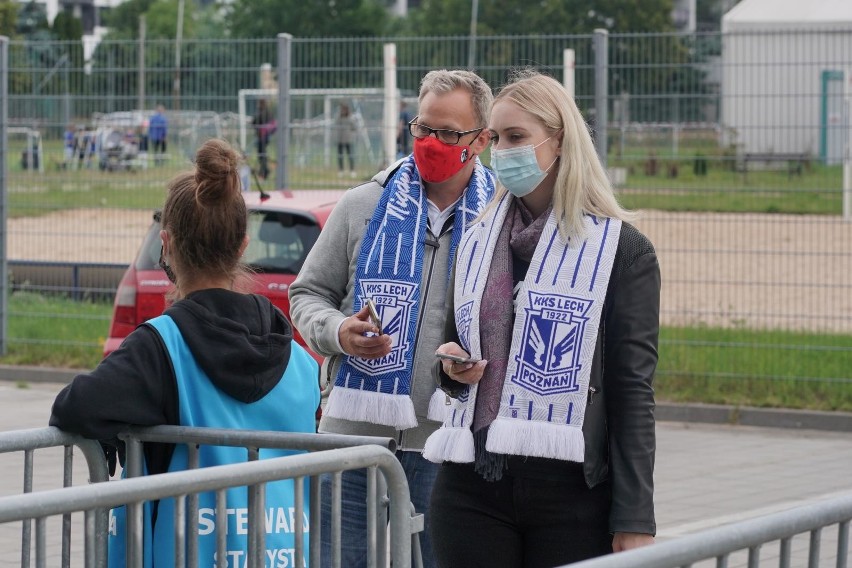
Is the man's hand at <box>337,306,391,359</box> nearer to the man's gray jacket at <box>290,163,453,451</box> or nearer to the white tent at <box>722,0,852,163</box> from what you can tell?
the man's gray jacket at <box>290,163,453,451</box>

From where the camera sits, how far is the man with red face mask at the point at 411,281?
4.01 m

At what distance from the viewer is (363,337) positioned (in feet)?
12.8

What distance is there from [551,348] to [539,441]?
0.68ft

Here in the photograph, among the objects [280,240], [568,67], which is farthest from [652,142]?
[280,240]

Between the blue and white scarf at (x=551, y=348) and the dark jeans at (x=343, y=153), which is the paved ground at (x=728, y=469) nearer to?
the blue and white scarf at (x=551, y=348)

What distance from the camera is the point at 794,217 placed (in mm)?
10352

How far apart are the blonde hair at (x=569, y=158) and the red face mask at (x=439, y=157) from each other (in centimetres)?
71

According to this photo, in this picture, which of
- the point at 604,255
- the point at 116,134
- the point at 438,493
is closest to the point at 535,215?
the point at 604,255

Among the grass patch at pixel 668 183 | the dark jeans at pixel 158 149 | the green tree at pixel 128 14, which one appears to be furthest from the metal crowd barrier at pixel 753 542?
the green tree at pixel 128 14

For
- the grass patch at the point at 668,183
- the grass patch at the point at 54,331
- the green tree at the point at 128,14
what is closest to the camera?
the grass patch at the point at 668,183

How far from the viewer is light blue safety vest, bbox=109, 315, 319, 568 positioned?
301cm

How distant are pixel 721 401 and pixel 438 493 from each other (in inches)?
282

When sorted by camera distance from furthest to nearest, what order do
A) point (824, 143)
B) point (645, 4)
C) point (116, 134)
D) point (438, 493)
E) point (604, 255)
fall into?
point (645, 4)
point (116, 134)
point (824, 143)
point (438, 493)
point (604, 255)

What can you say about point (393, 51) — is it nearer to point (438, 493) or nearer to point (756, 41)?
point (756, 41)
